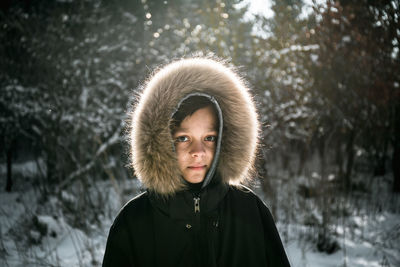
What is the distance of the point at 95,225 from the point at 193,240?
3.18 metres

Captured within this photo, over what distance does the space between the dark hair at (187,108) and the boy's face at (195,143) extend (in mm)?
20

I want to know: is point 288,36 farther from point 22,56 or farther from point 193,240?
point 22,56

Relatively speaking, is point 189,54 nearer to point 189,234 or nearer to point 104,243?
point 104,243

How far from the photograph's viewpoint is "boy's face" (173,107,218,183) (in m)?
1.42

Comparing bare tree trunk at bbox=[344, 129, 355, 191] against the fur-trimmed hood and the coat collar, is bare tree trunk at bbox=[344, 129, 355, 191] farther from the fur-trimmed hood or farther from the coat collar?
the coat collar

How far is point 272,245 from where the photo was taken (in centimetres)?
150

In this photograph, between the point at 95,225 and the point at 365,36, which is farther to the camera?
the point at 365,36

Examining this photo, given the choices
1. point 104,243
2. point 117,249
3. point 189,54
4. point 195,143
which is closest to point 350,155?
point 189,54

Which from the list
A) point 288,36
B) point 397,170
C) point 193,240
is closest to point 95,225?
point 193,240

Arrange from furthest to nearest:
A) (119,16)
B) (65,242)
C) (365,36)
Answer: (119,16) → (365,36) → (65,242)

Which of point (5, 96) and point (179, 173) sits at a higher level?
point (5, 96)

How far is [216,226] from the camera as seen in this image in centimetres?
141

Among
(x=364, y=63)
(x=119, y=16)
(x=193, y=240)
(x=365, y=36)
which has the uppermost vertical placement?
(x=119, y=16)

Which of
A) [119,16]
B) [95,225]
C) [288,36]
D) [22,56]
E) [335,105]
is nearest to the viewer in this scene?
[95,225]
